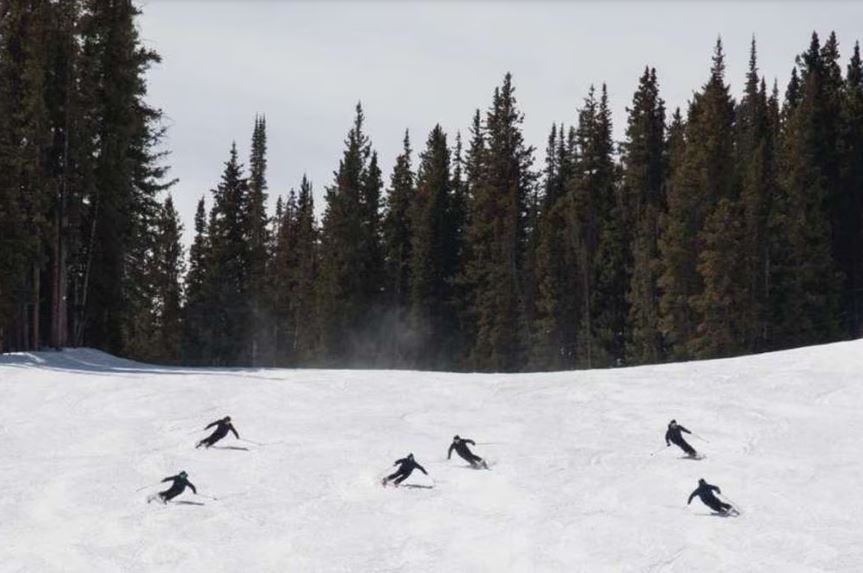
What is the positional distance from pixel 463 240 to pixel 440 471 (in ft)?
192

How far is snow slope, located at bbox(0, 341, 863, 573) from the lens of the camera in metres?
18.3

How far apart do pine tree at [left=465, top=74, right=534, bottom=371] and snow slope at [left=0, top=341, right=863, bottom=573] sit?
3904 centimetres

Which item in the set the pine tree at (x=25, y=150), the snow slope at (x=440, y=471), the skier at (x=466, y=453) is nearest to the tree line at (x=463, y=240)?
the pine tree at (x=25, y=150)

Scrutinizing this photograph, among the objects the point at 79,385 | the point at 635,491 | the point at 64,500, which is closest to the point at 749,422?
the point at 635,491

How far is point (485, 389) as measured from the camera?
3173cm

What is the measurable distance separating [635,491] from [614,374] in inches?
479

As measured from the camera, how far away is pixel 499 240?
75625 millimetres

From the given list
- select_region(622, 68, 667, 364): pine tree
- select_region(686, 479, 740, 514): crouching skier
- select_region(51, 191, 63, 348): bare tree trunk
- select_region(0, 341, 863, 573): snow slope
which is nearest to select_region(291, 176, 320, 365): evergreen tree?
select_region(622, 68, 667, 364): pine tree

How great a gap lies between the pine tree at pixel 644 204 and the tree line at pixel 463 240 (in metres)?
0.18

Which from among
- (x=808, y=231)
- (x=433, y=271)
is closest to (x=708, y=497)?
(x=808, y=231)

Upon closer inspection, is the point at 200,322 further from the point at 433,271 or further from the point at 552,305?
the point at 552,305

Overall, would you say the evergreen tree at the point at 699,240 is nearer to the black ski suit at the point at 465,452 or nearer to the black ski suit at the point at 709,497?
the black ski suit at the point at 465,452

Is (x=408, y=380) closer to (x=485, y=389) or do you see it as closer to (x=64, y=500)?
(x=485, y=389)

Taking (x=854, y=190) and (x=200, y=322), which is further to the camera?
(x=200, y=322)
